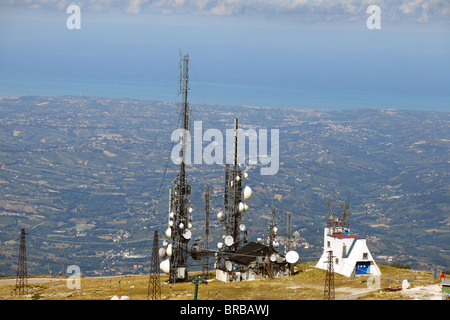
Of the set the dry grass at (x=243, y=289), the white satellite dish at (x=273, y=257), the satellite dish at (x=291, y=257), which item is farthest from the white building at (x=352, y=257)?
the white satellite dish at (x=273, y=257)

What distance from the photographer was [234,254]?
73.7 meters

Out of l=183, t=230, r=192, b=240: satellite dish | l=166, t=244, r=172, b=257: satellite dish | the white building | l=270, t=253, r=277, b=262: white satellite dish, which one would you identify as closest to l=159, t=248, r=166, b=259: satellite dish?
l=166, t=244, r=172, b=257: satellite dish

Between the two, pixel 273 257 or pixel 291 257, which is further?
pixel 273 257

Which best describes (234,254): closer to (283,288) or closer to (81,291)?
(283,288)

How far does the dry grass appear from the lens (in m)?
56.7

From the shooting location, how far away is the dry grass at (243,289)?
5666 cm

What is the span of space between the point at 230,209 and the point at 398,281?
23.6 m

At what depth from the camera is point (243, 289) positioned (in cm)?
6222

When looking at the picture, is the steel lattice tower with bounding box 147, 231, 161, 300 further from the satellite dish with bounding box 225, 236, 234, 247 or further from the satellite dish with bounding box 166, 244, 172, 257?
the satellite dish with bounding box 225, 236, 234, 247

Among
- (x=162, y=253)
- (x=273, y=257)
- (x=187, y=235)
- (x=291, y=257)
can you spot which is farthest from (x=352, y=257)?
(x=162, y=253)

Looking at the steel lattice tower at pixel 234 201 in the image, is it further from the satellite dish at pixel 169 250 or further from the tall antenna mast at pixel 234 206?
the satellite dish at pixel 169 250

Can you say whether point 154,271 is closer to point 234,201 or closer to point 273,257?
point 273,257

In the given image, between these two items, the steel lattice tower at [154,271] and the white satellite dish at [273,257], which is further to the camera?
the white satellite dish at [273,257]
